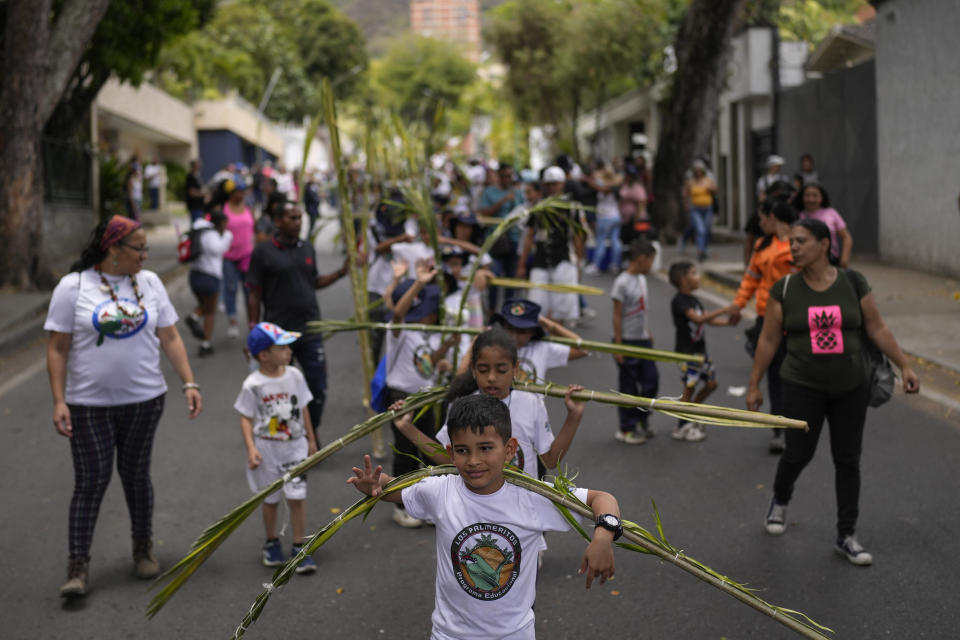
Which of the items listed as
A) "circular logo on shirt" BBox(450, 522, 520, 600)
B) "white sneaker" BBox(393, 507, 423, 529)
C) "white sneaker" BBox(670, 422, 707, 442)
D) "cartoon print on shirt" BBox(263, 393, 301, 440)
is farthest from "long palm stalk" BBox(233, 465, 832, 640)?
"white sneaker" BBox(670, 422, 707, 442)

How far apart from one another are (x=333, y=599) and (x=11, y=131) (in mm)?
11082

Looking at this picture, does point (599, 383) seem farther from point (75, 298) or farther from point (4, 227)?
point (4, 227)

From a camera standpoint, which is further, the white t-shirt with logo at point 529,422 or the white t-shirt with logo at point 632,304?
the white t-shirt with logo at point 632,304

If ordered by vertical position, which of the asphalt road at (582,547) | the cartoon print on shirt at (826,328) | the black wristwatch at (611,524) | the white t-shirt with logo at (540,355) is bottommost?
the asphalt road at (582,547)

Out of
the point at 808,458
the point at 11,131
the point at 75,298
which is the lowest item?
the point at 808,458

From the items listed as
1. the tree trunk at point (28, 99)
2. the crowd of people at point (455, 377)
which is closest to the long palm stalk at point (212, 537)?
Result: the crowd of people at point (455, 377)

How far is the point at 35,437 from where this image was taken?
8336mm

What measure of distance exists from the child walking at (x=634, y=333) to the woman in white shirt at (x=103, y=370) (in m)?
3.29

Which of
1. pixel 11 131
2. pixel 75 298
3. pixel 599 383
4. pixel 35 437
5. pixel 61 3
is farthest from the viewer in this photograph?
pixel 61 3

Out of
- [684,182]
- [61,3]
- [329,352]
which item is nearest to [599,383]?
[329,352]

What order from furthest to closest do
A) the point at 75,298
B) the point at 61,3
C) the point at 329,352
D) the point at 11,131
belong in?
the point at 61,3
the point at 11,131
the point at 329,352
the point at 75,298

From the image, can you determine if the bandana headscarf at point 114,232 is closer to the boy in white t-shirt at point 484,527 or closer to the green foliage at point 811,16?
the boy in white t-shirt at point 484,527

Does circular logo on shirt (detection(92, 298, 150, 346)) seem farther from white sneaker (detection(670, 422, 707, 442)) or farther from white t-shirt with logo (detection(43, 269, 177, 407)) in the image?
Result: white sneaker (detection(670, 422, 707, 442))

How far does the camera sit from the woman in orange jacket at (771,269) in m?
7.03
